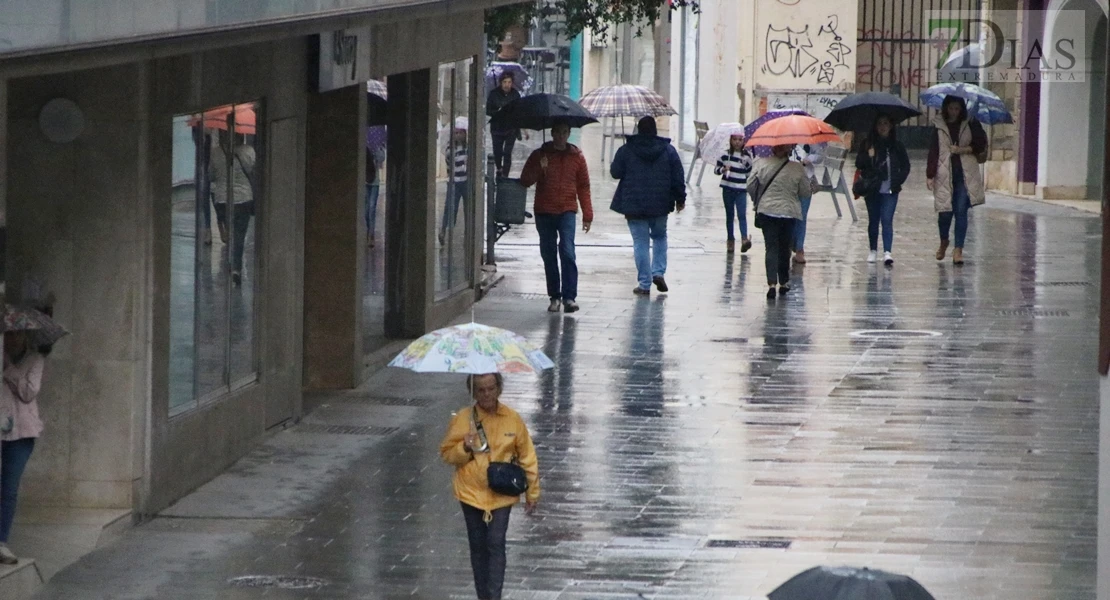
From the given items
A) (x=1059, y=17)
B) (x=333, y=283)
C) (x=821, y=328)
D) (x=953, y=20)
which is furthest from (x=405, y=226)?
(x=953, y=20)

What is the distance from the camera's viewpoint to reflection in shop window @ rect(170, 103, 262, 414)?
392 inches

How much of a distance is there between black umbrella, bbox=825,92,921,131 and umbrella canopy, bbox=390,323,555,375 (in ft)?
42.8

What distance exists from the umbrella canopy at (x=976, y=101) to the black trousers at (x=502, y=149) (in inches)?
206

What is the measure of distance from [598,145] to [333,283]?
3028 centimetres

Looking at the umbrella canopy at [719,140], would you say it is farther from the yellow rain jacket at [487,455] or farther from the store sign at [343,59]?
the yellow rain jacket at [487,455]

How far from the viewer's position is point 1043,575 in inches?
330

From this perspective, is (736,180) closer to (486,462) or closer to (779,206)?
(779,206)

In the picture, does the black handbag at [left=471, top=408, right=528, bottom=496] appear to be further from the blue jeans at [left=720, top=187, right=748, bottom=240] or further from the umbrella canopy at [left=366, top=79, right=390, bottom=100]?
the blue jeans at [left=720, top=187, right=748, bottom=240]

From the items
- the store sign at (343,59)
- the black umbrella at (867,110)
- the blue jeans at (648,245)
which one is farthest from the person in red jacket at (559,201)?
the black umbrella at (867,110)

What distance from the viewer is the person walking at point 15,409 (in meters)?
8.16

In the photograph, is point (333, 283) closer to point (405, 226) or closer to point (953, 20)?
point (405, 226)

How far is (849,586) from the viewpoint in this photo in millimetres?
4031

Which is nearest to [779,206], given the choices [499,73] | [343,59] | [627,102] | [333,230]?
[333,230]

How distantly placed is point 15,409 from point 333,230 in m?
5.04
